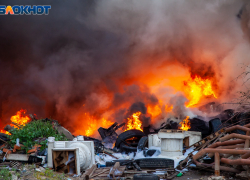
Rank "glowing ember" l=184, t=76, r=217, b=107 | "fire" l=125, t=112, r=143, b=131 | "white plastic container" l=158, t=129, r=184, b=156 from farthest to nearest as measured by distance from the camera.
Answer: "glowing ember" l=184, t=76, r=217, b=107, "fire" l=125, t=112, r=143, b=131, "white plastic container" l=158, t=129, r=184, b=156

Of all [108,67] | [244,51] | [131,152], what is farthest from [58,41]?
[244,51]

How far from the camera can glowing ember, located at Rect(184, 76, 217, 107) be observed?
1794cm

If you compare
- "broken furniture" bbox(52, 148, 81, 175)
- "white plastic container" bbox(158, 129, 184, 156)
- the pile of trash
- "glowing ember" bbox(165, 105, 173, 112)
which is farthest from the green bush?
"glowing ember" bbox(165, 105, 173, 112)

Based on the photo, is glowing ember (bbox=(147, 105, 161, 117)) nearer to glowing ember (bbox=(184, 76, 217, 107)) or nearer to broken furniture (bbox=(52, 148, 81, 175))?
glowing ember (bbox=(184, 76, 217, 107))

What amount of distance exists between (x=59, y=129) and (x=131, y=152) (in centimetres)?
346

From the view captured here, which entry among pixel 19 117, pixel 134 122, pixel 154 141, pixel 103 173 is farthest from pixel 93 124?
pixel 103 173

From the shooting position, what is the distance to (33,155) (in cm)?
776

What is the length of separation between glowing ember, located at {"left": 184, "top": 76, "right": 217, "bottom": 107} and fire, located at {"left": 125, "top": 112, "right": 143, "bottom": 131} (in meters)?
4.56

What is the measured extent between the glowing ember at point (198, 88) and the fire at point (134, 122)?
4564 mm

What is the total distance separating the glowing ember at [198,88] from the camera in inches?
706

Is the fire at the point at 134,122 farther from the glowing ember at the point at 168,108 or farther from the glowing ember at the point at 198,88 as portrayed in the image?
the glowing ember at the point at 198,88

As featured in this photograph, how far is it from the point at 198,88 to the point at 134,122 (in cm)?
624

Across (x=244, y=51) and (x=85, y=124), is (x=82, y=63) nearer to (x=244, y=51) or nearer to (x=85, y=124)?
(x=85, y=124)

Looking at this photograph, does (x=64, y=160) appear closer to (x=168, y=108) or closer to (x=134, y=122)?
(x=134, y=122)
